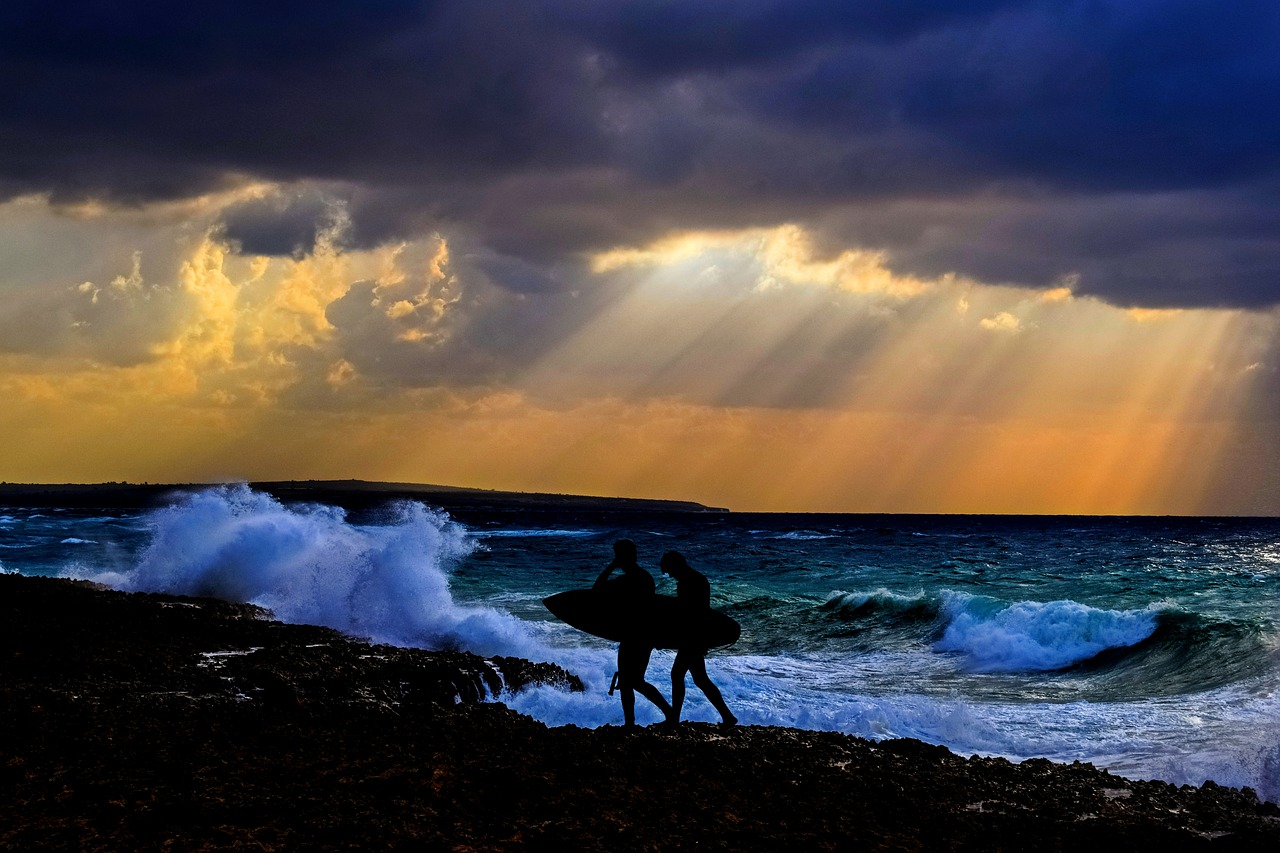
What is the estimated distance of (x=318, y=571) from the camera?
2180cm

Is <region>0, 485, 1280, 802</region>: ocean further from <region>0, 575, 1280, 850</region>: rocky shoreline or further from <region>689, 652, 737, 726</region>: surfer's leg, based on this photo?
<region>0, 575, 1280, 850</region>: rocky shoreline

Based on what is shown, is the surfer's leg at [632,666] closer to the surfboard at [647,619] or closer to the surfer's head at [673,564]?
the surfboard at [647,619]

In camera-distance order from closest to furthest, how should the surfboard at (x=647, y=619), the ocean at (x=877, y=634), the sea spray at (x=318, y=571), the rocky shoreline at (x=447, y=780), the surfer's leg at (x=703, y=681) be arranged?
the rocky shoreline at (x=447, y=780)
the surfboard at (x=647, y=619)
the surfer's leg at (x=703, y=681)
the ocean at (x=877, y=634)
the sea spray at (x=318, y=571)

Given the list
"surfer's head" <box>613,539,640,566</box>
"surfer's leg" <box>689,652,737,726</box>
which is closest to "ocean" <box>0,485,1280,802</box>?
"surfer's leg" <box>689,652,737,726</box>

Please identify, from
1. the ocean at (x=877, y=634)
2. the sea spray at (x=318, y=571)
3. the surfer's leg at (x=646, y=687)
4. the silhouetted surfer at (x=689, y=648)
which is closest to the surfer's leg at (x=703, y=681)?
the silhouetted surfer at (x=689, y=648)

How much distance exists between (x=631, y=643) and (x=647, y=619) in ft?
0.93

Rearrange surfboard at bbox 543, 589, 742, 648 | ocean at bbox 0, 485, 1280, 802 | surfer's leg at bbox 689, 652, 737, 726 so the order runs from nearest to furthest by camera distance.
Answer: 1. surfboard at bbox 543, 589, 742, 648
2. surfer's leg at bbox 689, 652, 737, 726
3. ocean at bbox 0, 485, 1280, 802

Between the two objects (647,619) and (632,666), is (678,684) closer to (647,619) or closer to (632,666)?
(632,666)

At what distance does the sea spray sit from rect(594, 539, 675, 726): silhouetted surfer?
7.34 metres

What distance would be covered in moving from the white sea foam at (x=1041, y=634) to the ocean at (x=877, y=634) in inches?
2.1

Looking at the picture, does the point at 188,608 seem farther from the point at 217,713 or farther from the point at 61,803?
the point at 61,803

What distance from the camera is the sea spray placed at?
61.7 ft

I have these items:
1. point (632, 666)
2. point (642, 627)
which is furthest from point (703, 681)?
point (642, 627)

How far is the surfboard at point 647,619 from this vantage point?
996 cm
